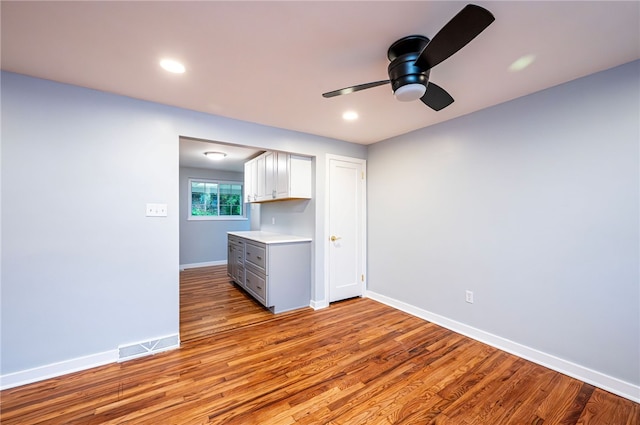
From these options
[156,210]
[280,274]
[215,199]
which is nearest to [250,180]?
[215,199]

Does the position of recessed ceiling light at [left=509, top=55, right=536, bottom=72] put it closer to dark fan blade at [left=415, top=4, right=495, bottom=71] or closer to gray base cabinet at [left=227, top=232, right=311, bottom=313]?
dark fan blade at [left=415, top=4, right=495, bottom=71]

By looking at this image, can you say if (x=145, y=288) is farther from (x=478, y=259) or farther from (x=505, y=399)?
(x=478, y=259)

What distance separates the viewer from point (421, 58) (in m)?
1.43

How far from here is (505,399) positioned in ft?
5.85

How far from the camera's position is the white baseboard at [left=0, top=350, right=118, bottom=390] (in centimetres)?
188

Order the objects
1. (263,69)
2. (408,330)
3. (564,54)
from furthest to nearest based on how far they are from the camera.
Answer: (408,330)
(263,69)
(564,54)

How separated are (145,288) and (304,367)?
1.59m

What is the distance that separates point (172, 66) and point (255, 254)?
2.38 metres

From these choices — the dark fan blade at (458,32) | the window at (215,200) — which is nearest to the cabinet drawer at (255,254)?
the dark fan blade at (458,32)

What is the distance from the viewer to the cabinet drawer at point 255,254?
3.32 m

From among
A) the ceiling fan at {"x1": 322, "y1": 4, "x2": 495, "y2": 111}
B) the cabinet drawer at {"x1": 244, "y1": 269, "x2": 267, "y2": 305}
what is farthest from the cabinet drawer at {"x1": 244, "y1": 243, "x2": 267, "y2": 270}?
the ceiling fan at {"x1": 322, "y1": 4, "x2": 495, "y2": 111}

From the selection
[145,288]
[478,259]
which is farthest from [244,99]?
[478,259]

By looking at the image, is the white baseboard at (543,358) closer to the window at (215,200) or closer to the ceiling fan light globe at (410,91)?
the ceiling fan light globe at (410,91)

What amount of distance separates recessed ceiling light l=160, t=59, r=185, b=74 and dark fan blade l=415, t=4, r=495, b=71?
1.61 meters
